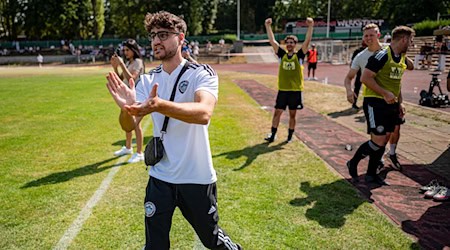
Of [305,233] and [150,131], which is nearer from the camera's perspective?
[305,233]

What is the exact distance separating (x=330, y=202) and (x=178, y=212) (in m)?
2.07

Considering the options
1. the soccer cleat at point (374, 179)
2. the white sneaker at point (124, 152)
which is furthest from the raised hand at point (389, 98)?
the white sneaker at point (124, 152)

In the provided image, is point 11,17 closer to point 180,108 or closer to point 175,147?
point 175,147

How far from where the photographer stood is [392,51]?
5.30 metres

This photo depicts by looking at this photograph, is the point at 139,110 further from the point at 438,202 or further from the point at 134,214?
the point at 438,202

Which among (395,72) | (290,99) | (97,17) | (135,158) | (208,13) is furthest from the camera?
(208,13)

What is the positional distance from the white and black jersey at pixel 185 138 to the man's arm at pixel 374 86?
10.5 ft

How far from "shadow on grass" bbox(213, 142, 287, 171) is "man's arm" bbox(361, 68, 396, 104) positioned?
→ 2518mm

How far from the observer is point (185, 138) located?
282 cm

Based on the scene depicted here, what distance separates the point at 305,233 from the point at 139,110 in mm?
2763

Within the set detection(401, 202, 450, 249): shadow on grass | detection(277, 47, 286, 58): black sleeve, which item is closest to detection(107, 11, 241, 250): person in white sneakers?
detection(401, 202, 450, 249): shadow on grass

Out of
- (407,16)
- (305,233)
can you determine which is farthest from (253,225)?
(407,16)

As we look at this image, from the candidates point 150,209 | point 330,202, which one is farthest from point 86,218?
point 330,202

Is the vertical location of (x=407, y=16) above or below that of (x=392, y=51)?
above
